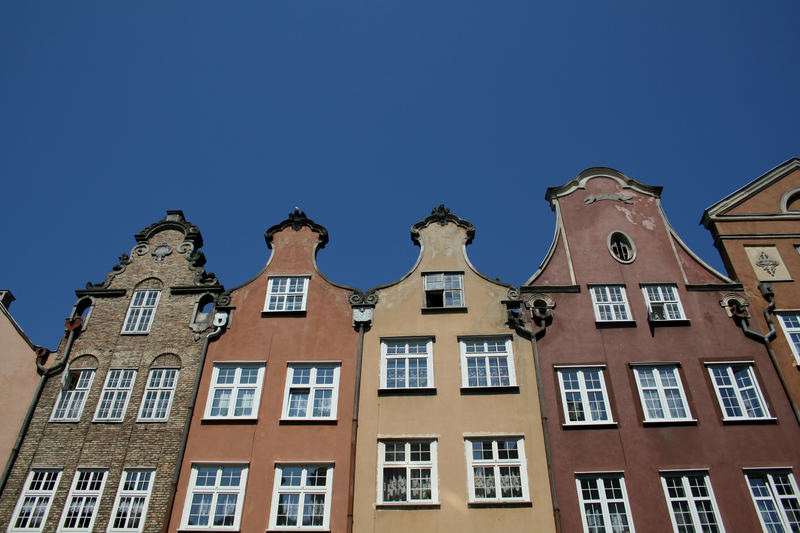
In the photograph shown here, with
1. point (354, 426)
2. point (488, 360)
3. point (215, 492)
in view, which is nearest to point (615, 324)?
point (488, 360)

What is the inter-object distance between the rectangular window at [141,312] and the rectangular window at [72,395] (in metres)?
2.11

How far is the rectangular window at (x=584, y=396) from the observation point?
19609 millimetres

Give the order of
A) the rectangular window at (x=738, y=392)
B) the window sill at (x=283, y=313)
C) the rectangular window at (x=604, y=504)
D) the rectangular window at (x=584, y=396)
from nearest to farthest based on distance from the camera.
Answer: the rectangular window at (x=604, y=504), the rectangular window at (x=738, y=392), the rectangular window at (x=584, y=396), the window sill at (x=283, y=313)

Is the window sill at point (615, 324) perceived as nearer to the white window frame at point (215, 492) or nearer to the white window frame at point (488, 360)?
the white window frame at point (488, 360)

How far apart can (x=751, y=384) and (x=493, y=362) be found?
863 cm

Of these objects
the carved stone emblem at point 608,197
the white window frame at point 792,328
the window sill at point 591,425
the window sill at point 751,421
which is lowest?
the window sill at point 591,425

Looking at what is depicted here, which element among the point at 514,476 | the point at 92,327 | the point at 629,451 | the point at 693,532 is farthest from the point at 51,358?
the point at 693,532

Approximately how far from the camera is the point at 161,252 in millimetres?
25172

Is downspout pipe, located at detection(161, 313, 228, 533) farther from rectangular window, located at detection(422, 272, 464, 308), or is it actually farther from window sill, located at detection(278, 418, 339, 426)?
rectangular window, located at detection(422, 272, 464, 308)

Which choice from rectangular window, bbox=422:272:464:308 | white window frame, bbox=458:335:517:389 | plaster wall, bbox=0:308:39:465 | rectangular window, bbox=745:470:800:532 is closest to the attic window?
white window frame, bbox=458:335:517:389

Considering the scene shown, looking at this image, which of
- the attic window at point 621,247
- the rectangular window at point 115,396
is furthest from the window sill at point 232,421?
the attic window at point 621,247

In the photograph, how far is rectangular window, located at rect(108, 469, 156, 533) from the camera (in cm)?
1823

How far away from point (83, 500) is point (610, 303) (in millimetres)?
19001

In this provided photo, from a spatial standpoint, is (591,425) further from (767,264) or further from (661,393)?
(767,264)
